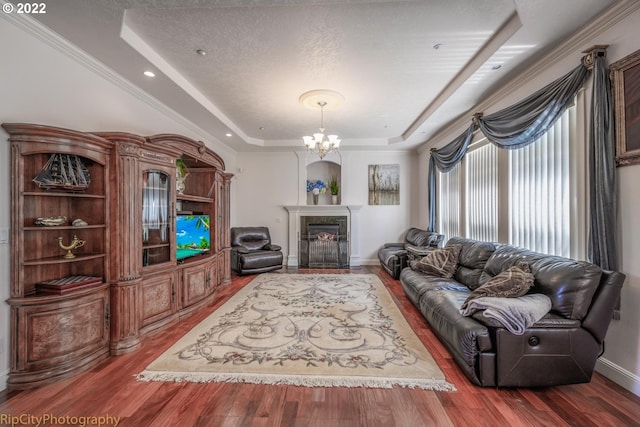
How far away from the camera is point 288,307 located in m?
3.67

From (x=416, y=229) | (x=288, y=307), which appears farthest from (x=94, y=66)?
(x=416, y=229)

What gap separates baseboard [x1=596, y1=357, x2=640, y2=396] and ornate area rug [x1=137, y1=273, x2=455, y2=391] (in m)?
1.30

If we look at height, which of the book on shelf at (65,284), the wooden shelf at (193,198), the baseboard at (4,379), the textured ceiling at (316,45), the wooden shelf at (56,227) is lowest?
the baseboard at (4,379)

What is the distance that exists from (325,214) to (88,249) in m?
4.83

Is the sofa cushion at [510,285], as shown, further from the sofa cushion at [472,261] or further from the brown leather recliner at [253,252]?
the brown leather recliner at [253,252]

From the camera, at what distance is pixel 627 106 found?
1969 millimetres

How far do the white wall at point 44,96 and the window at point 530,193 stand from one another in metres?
4.84

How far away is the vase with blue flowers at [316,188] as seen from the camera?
675 cm

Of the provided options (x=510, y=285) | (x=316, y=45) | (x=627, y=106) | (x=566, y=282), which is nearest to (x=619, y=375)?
(x=566, y=282)

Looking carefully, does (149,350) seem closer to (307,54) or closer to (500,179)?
(307,54)

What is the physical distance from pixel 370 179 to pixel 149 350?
5.66 meters

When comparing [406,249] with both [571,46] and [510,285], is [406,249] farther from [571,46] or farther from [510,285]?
[571,46]

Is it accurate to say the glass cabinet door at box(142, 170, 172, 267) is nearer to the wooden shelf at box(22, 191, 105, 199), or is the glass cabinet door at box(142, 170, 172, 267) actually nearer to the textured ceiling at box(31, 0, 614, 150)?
the wooden shelf at box(22, 191, 105, 199)

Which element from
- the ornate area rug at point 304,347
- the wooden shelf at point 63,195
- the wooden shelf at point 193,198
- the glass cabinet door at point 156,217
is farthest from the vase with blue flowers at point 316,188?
the wooden shelf at point 63,195
